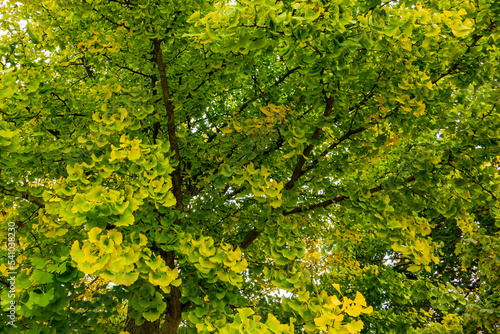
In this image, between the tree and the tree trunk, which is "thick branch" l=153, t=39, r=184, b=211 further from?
the tree trunk

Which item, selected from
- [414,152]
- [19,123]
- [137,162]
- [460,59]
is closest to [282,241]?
[137,162]

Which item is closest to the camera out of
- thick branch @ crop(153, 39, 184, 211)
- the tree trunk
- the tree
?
the tree

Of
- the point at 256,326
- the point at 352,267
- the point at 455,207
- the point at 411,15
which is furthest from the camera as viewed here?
the point at 352,267

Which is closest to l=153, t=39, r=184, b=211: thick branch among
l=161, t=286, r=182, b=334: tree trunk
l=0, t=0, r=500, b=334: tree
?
l=0, t=0, r=500, b=334: tree

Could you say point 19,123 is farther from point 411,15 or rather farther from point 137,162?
point 411,15

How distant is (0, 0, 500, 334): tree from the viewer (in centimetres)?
217

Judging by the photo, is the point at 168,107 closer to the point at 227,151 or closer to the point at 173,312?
the point at 227,151

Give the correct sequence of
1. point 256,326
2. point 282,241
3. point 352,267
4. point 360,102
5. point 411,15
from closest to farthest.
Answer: point 411,15 → point 256,326 → point 282,241 → point 360,102 → point 352,267

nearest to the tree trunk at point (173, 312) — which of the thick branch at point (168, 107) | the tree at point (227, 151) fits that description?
the tree at point (227, 151)

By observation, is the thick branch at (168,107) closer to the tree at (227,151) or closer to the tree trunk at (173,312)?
the tree at (227,151)

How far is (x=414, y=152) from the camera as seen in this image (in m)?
3.29

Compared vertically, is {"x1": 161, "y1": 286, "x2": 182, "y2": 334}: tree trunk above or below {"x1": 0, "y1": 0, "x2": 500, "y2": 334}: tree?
below

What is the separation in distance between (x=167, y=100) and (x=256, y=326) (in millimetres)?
2300

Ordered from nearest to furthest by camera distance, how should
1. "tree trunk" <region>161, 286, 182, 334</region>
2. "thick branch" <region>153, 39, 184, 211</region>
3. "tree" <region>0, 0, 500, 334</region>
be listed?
"tree" <region>0, 0, 500, 334</region>, "thick branch" <region>153, 39, 184, 211</region>, "tree trunk" <region>161, 286, 182, 334</region>
